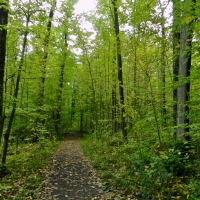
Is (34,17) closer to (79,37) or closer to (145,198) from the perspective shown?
(79,37)

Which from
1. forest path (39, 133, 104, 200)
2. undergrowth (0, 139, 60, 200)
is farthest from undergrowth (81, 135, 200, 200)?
undergrowth (0, 139, 60, 200)

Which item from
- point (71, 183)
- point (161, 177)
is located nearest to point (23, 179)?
point (71, 183)

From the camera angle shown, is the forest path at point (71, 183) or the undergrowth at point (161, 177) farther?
the forest path at point (71, 183)

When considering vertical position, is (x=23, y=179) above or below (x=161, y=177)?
below

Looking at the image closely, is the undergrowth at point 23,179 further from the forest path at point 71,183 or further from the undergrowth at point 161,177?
the undergrowth at point 161,177

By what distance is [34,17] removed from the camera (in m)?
6.52

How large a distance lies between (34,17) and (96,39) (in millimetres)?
5972

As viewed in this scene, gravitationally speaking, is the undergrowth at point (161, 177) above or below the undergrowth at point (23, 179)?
above

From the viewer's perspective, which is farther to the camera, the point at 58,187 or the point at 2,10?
the point at 58,187

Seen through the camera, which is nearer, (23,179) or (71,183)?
(71,183)

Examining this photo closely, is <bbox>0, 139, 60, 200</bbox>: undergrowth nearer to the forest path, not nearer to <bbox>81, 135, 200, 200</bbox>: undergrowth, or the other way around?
the forest path

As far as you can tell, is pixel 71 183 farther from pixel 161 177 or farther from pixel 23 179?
pixel 161 177

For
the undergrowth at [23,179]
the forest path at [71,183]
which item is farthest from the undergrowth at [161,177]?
the undergrowth at [23,179]

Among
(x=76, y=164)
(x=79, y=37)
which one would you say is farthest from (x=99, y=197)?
(x=79, y=37)
